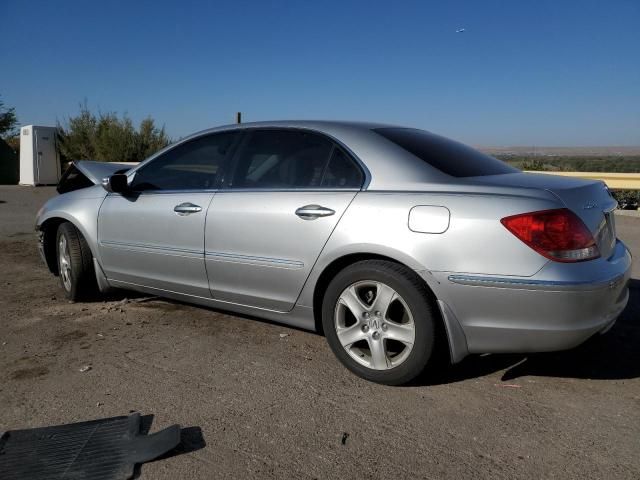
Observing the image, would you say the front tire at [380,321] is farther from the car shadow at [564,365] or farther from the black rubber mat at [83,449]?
the black rubber mat at [83,449]

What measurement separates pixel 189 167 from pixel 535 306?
8.97ft

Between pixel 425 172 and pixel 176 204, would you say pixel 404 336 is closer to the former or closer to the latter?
pixel 425 172

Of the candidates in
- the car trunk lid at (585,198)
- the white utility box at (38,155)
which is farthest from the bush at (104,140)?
the car trunk lid at (585,198)

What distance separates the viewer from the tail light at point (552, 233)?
9.45ft

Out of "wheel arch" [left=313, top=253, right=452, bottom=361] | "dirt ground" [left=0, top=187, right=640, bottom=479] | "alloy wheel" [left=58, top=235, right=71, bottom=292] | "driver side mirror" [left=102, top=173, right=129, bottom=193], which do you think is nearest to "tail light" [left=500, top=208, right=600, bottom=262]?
A: "wheel arch" [left=313, top=253, right=452, bottom=361]

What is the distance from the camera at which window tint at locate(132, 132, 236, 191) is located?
4254mm

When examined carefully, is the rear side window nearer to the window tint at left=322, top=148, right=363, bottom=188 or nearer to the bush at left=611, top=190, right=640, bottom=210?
the window tint at left=322, top=148, right=363, bottom=188

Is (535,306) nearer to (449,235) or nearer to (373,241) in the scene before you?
(449,235)

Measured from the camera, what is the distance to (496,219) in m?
2.94

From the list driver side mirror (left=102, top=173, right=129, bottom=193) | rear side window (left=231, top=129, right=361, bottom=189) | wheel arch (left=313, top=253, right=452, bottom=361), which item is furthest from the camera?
driver side mirror (left=102, top=173, right=129, bottom=193)

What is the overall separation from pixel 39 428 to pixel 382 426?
1.67 metres

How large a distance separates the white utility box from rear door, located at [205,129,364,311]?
17.4 m

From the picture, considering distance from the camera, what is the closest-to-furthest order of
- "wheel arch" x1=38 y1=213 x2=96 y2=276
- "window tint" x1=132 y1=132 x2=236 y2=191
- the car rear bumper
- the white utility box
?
the car rear bumper → "window tint" x1=132 y1=132 x2=236 y2=191 → "wheel arch" x1=38 y1=213 x2=96 y2=276 → the white utility box

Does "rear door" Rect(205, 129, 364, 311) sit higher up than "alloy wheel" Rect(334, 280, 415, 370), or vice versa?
"rear door" Rect(205, 129, 364, 311)
